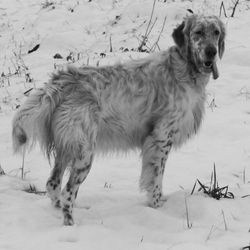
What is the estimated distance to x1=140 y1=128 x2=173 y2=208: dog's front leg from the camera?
15.9 feet

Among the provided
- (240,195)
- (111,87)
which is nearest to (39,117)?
(111,87)

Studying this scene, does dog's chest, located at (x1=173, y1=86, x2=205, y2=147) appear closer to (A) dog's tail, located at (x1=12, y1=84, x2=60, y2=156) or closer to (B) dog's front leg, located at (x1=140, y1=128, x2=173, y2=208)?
(B) dog's front leg, located at (x1=140, y1=128, x2=173, y2=208)

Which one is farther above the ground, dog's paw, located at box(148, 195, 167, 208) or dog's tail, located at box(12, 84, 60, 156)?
dog's tail, located at box(12, 84, 60, 156)

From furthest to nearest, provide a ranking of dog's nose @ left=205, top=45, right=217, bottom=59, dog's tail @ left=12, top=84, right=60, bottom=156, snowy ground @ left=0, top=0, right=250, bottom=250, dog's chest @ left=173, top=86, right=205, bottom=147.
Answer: dog's chest @ left=173, top=86, right=205, bottom=147 → dog's nose @ left=205, top=45, right=217, bottom=59 → dog's tail @ left=12, top=84, right=60, bottom=156 → snowy ground @ left=0, top=0, right=250, bottom=250

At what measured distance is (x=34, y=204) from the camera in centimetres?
471

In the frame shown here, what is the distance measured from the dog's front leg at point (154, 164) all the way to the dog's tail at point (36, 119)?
0.91 meters

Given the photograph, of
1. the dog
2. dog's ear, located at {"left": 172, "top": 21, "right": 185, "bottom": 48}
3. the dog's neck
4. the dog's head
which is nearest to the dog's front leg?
the dog

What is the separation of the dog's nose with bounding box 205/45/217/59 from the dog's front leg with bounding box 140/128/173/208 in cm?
72

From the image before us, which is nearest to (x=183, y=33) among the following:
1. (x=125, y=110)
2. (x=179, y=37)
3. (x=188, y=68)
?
(x=179, y=37)

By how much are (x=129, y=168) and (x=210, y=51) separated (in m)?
1.54

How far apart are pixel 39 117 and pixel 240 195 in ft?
A: 5.98

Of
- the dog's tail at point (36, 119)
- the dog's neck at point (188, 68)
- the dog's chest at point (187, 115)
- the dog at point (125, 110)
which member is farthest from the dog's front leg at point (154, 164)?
the dog's tail at point (36, 119)

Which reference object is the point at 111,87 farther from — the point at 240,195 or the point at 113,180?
the point at 240,195

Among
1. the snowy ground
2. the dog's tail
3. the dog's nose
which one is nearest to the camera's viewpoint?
the snowy ground
